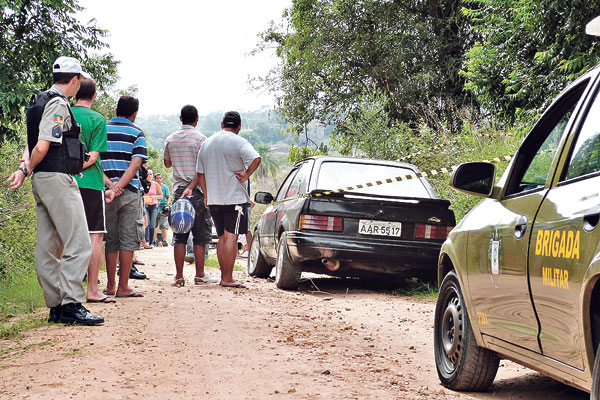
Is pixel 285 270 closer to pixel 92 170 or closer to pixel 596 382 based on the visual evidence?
pixel 92 170

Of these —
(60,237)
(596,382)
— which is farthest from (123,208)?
(596,382)

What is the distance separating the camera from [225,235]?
945cm

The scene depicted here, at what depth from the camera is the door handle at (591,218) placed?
290 cm

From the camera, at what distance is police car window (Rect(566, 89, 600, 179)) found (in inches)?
126

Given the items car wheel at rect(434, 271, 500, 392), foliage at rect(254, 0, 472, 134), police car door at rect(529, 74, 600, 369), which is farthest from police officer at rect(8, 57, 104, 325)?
foliage at rect(254, 0, 472, 134)

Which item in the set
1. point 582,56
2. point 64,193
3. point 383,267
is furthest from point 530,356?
point 582,56

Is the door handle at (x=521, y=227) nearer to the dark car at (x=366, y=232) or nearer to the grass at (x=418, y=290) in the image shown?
the dark car at (x=366, y=232)

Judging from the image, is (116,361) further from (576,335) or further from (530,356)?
(576,335)

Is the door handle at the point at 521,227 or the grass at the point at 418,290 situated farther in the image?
the grass at the point at 418,290

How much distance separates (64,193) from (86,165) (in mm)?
801

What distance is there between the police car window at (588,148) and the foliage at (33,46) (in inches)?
353

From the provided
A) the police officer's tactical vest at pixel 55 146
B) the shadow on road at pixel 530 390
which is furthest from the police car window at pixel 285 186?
the shadow on road at pixel 530 390

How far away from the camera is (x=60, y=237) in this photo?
624 cm

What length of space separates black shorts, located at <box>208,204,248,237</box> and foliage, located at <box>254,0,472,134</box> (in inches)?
568
